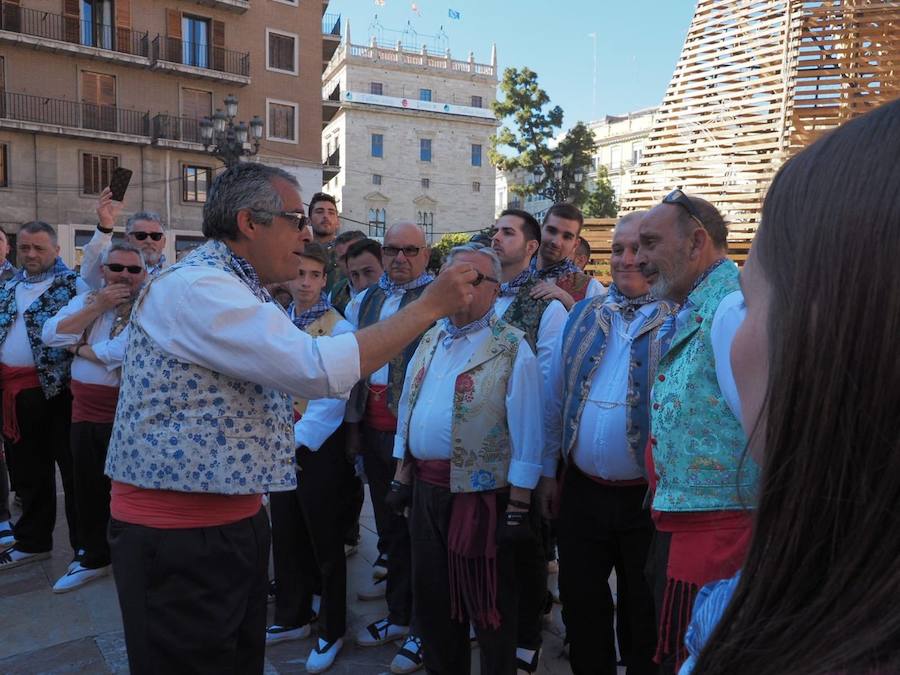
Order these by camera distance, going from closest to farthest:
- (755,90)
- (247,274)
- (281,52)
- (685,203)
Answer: (247,274) < (685,203) < (755,90) < (281,52)

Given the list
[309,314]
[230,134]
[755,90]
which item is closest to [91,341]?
[309,314]

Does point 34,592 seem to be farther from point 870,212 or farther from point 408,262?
point 870,212

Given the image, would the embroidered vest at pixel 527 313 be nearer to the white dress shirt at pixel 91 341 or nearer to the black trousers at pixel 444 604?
the black trousers at pixel 444 604

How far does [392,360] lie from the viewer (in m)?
3.90

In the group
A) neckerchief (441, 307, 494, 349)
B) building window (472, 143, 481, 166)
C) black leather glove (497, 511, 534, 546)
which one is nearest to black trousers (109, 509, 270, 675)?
black leather glove (497, 511, 534, 546)

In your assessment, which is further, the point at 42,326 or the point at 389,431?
the point at 42,326

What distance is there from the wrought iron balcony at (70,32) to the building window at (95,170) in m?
3.36

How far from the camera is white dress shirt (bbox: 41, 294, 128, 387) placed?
172 inches

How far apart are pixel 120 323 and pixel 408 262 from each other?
5.98 feet

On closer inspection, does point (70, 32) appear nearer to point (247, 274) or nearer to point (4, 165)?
point (4, 165)

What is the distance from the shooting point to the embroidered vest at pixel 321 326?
387 cm

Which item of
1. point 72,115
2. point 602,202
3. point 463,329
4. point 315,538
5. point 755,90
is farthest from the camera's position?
point 602,202

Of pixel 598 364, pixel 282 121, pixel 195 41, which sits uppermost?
pixel 195 41

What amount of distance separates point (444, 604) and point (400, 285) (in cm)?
204
